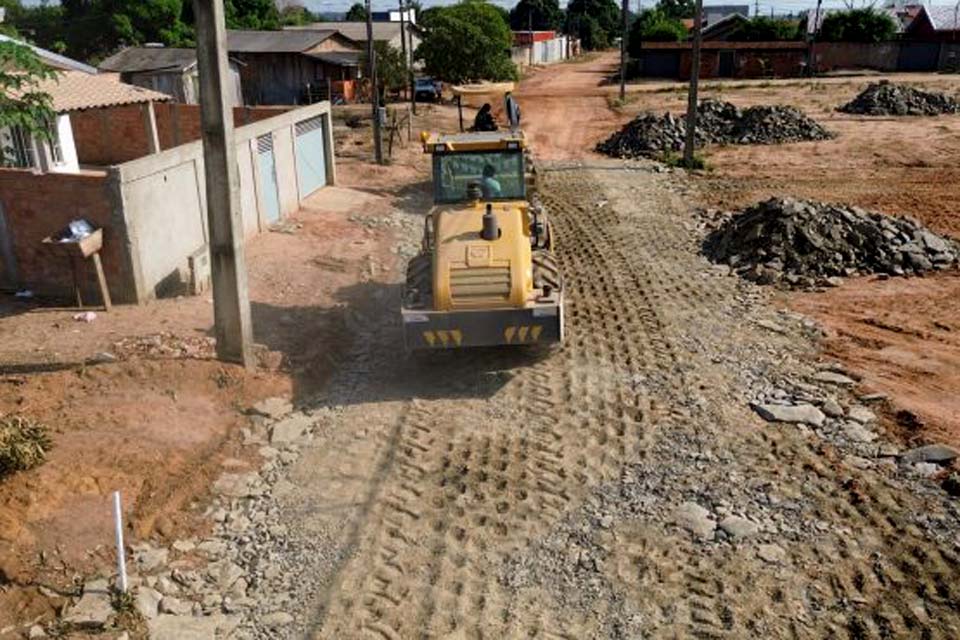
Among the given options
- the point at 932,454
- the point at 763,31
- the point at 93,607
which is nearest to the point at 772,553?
the point at 932,454

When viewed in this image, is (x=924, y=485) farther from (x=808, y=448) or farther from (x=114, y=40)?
(x=114, y=40)

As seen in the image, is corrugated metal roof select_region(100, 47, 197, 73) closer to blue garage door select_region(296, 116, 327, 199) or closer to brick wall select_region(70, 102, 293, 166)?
brick wall select_region(70, 102, 293, 166)

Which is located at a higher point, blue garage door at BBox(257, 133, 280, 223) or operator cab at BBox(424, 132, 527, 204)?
operator cab at BBox(424, 132, 527, 204)

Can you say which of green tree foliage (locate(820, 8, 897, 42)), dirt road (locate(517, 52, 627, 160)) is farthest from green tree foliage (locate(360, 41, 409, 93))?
green tree foliage (locate(820, 8, 897, 42))

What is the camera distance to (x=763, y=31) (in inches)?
2336

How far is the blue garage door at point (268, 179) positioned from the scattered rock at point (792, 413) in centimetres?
1124

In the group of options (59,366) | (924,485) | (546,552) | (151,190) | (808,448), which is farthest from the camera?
(151,190)

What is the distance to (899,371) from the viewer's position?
10.3 meters

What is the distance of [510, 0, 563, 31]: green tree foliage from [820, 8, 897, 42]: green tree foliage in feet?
147

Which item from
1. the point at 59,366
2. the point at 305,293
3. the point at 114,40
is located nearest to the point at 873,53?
the point at 114,40

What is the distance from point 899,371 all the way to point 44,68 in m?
9.93

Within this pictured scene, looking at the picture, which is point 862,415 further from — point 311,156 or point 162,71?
point 162,71

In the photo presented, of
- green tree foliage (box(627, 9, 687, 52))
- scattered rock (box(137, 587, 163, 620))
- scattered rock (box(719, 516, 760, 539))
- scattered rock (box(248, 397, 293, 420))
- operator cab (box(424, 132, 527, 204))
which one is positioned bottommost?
scattered rock (box(137, 587, 163, 620))

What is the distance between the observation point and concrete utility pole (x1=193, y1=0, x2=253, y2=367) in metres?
9.07
